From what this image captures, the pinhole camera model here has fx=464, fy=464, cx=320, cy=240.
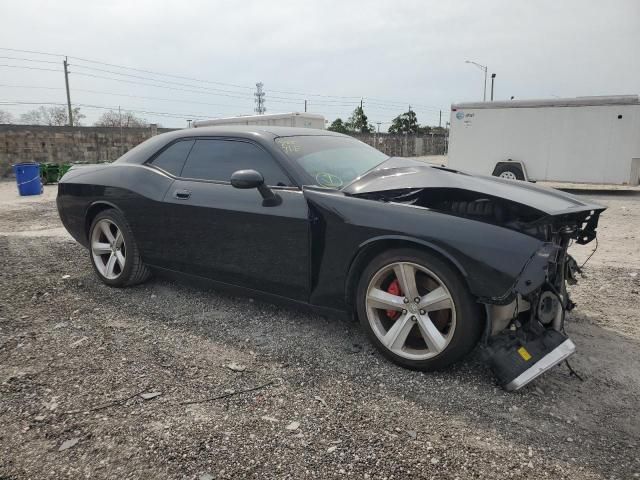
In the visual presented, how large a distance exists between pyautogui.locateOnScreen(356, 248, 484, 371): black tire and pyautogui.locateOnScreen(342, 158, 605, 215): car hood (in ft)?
1.47

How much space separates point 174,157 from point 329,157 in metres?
1.46

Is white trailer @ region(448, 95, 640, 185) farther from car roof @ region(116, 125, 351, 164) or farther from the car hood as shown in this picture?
the car hood

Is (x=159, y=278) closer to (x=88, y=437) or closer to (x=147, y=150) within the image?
(x=147, y=150)

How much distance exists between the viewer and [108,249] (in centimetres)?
450

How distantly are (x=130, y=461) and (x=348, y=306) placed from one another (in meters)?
1.57

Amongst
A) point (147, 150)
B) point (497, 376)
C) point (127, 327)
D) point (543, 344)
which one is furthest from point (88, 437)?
point (147, 150)

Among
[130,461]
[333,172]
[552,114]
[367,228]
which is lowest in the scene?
[130,461]

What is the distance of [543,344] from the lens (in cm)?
261

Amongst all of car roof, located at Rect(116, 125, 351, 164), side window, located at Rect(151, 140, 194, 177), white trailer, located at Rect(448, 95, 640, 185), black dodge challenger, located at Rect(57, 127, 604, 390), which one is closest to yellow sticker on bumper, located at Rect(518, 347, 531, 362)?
black dodge challenger, located at Rect(57, 127, 604, 390)

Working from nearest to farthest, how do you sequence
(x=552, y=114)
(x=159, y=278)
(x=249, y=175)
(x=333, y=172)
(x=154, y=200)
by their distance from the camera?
Result: (x=249, y=175)
(x=333, y=172)
(x=154, y=200)
(x=159, y=278)
(x=552, y=114)

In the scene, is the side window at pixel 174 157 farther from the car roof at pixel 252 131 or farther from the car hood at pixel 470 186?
the car hood at pixel 470 186

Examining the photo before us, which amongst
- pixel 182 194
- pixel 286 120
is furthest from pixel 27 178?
pixel 182 194

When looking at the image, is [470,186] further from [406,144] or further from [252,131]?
[406,144]

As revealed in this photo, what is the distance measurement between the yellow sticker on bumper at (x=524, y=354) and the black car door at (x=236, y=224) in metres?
1.41
